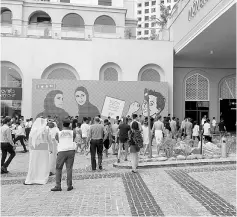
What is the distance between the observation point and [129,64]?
2308cm

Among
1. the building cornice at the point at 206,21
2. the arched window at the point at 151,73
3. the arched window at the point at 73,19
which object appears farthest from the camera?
the arched window at the point at 73,19

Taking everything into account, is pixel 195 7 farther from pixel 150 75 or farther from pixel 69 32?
pixel 69 32

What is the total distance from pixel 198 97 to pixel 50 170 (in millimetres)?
18454

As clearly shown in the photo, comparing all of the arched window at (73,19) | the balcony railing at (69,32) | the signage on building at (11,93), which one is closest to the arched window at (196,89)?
the balcony railing at (69,32)

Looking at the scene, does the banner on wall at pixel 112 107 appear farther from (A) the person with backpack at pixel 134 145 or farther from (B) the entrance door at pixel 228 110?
(A) the person with backpack at pixel 134 145

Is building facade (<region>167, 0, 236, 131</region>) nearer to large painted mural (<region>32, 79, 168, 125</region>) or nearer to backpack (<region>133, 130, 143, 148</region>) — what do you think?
large painted mural (<region>32, 79, 168, 125</region>)

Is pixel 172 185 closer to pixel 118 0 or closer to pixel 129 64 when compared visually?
pixel 129 64

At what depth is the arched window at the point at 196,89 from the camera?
82.5 ft

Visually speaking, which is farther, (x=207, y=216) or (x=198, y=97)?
(x=198, y=97)

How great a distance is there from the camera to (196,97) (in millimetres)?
25219

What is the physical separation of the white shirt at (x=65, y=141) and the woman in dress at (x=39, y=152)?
3.17ft

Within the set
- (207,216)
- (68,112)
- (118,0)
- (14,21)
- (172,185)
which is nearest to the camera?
(207,216)

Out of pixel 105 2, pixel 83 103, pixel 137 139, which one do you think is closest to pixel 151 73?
pixel 83 103

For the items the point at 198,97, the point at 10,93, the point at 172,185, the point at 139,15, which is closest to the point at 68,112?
the point at 10,93
